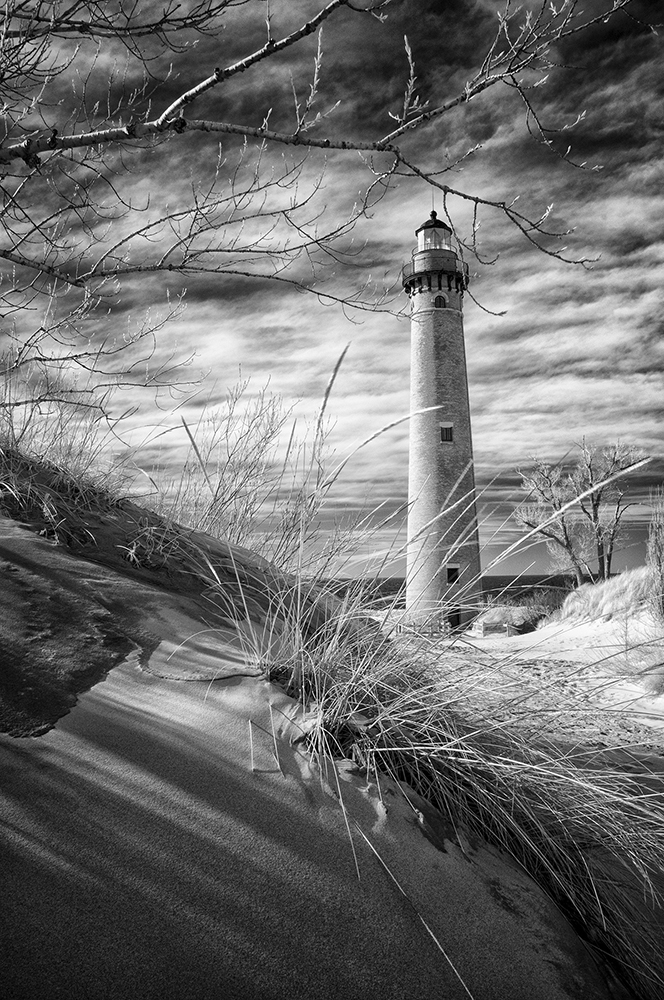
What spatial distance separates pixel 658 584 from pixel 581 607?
14.4ft

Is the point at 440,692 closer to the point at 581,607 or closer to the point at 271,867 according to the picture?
the point at 271,867

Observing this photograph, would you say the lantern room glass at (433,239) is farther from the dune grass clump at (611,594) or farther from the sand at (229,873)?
the sand at (229,873)

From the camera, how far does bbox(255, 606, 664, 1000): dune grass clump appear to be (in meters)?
1.84

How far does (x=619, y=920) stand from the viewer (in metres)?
1.86

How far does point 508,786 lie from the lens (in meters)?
1.91

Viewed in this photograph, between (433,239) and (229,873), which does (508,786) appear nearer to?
(229,873)

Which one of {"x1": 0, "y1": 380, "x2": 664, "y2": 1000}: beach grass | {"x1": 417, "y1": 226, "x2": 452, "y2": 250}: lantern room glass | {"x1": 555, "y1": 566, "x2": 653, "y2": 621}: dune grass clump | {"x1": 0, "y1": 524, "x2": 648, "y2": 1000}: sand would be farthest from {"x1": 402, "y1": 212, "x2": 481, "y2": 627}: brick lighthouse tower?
{"x1": 0, "y1": 524, "x2": 648, "y2": 1000}: sand

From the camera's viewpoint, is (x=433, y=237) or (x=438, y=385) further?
(x=433, y=237)

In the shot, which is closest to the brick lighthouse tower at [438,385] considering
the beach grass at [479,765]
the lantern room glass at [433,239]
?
the lantern room glass at [433,239]

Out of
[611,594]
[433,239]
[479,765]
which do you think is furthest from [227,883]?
[433,239]

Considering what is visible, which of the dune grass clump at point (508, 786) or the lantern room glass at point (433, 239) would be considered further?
the lantern room glass at point (433, 239)

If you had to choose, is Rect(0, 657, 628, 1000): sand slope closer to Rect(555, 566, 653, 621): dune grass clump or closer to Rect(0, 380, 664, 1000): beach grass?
Rect(0, 380, 664, 1000): beach grass

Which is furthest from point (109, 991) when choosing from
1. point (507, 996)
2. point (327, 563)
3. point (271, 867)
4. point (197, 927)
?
point (327, 563)

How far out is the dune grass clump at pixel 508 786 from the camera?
184 cm
